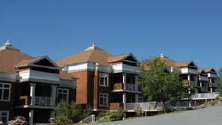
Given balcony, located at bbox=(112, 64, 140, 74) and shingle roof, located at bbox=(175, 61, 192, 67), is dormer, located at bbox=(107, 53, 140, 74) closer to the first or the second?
balcony, located at bbox=(112, 64, 140, 74)

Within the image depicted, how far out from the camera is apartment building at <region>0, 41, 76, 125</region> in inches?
1629

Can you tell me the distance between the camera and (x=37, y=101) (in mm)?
42219

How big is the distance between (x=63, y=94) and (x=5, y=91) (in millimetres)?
8007

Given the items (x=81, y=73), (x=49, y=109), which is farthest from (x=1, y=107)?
(x=81, y=73)

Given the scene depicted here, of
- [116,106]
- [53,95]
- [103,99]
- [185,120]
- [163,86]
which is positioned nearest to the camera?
[185,120]

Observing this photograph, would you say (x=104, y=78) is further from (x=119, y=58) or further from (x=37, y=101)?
(x=37, y=101)

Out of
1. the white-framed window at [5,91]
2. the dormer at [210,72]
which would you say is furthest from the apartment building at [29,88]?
the dormer at [210,72]

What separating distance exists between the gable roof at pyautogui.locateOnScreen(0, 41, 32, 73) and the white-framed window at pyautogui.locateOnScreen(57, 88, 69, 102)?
6.00 m

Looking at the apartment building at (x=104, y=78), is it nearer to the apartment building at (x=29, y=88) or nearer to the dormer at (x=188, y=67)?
the apartment building at (x=29, y=88)

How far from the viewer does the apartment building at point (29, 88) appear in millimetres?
41375

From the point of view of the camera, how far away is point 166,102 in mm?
44062

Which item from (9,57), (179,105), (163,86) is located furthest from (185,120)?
(9,57)

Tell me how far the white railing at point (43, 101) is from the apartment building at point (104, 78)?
7661 millimetres

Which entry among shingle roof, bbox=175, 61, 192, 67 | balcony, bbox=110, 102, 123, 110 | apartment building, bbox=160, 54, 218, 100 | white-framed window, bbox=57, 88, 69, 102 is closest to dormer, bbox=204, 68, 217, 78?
apartment building, bbox=160, 54, 218, 100
